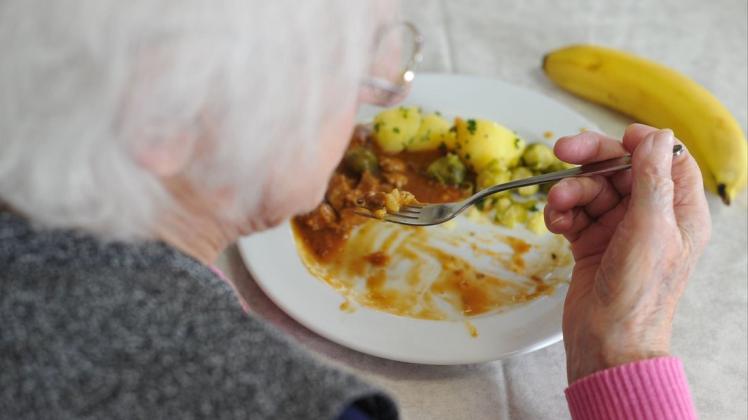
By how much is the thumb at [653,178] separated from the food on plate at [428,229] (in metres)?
0.26

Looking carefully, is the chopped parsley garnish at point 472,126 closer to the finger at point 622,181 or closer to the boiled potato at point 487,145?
the boiled potato at point 487,145

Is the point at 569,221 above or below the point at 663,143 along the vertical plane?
below

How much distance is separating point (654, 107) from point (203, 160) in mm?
1129

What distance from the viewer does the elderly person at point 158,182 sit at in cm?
63

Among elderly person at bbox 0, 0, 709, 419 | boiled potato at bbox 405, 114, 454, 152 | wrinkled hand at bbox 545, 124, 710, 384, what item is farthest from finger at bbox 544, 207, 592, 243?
elderly person at bbox 0, 0, 709, 419

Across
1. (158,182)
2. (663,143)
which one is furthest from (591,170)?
(158,182)

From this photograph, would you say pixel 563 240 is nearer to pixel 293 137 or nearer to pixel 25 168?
pixel 293 137

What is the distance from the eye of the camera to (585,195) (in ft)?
3.76

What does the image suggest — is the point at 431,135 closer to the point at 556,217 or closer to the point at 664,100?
the point at 556,217

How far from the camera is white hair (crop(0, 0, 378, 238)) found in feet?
2.02

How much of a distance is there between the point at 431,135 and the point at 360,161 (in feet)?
0.54

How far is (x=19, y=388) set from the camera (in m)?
0.69

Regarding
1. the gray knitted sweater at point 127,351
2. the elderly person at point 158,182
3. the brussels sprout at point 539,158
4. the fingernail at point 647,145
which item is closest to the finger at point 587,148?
the fingernail at point 647,145

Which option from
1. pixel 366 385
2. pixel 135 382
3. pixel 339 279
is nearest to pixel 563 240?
pixel 339 279
